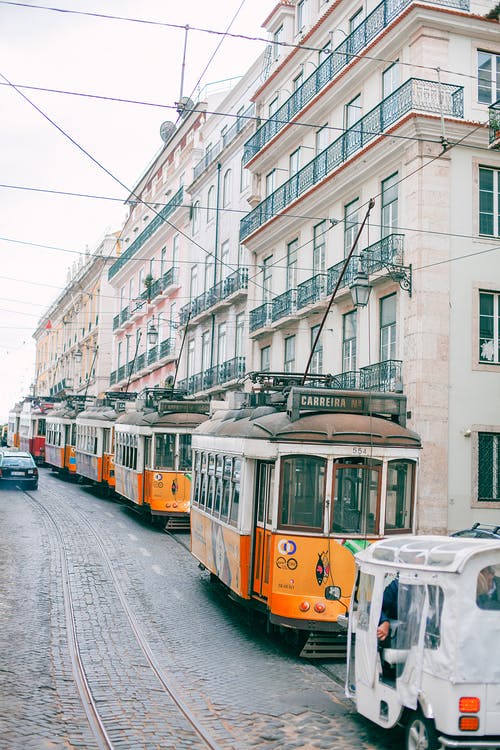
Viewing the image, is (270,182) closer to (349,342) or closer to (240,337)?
(240,337)

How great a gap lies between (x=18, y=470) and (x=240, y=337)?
9.47 metres

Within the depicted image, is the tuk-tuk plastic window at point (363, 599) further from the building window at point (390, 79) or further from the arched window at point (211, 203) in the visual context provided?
the arched window at point (211, 203)

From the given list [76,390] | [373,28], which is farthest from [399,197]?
[76,390]

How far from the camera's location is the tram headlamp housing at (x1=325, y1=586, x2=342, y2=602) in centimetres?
1023

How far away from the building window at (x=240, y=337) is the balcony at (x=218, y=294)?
90 cm

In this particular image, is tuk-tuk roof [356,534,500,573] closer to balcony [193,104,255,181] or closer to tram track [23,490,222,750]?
tram track [23,490,222,750]

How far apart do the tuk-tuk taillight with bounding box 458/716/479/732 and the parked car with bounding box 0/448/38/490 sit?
27.6 metres

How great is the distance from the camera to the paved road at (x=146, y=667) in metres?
7.65

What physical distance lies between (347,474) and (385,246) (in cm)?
1216

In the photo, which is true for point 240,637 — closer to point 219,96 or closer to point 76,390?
point 219,96

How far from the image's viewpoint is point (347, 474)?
10.8m

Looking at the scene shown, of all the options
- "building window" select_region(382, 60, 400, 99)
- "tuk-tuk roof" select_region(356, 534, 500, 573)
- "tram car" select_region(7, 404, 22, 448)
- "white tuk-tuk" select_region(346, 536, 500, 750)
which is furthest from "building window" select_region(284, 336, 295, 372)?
"tram car" select_region(7, 404, 22, 448)

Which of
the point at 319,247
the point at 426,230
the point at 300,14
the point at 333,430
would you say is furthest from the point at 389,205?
the point at 333,430

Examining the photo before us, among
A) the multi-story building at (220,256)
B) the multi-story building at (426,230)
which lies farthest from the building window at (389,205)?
the multi-story building at (220,256)
